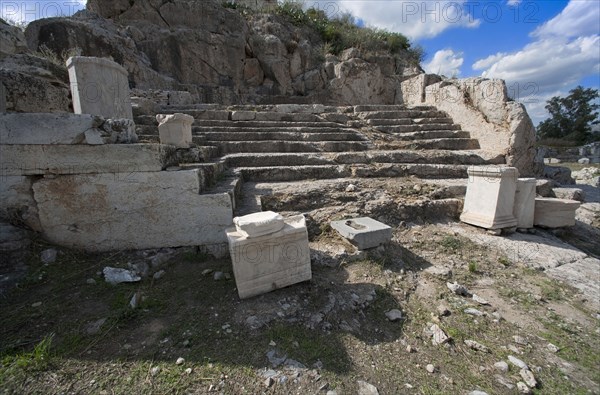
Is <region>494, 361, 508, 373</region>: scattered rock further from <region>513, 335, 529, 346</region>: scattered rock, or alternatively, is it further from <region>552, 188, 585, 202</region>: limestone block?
<region>552, 188, 585, 202</region>: limestone block

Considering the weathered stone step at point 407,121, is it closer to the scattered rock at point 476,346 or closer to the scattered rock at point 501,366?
the scattered rock at point 476,346

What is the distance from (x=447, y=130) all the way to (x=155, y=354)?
22.5 ft

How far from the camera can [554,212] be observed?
3586mm

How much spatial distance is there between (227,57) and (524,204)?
11595mm

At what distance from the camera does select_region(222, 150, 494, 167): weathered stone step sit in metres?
4.54

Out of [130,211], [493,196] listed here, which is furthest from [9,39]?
[493,196]

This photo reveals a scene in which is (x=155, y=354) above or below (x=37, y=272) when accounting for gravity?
below

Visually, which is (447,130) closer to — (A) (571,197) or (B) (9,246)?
(A) (571,197)

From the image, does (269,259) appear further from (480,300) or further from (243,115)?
(243,115)

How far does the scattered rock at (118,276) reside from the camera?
7.54 feet

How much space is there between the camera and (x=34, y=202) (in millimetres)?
2523

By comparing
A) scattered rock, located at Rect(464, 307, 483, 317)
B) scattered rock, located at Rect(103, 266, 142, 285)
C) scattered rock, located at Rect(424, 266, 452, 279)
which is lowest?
scattered rock, located at Rect(464, 307, 483, 317)

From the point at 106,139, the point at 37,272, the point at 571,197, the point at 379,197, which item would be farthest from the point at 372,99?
the point at 37,272

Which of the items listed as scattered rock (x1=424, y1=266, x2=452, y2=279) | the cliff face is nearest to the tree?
the cliff face
